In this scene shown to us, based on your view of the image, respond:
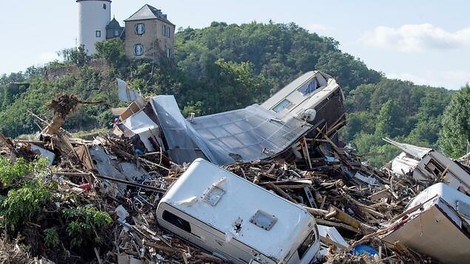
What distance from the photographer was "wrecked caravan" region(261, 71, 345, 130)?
13.0 m

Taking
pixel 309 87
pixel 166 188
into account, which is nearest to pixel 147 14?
pixel 309 87

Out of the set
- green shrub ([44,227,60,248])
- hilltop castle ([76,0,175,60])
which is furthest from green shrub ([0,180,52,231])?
hilltop castle ([76,0,175,60])

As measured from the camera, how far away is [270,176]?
8727 mm

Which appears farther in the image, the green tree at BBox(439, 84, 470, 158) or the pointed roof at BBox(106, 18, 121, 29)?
the pointed roof at BBox(106, 18, 121, 29)

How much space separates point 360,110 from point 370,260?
77192mm

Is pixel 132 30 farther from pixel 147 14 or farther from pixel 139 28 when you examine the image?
pixel 147 14

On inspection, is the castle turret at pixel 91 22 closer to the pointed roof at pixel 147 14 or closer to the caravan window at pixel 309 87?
the pointed roof at pixel 147 14

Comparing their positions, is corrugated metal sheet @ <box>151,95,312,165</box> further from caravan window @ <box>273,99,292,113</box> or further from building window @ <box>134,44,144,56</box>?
building window @ <box>134,44,144,56</box>

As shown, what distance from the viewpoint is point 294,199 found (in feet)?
27.4

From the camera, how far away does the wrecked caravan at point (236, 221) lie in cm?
638

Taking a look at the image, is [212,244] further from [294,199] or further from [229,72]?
[229,72]

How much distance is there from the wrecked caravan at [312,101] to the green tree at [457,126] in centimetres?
1545

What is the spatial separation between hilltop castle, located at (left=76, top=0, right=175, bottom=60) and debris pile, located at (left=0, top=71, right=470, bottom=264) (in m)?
42.3

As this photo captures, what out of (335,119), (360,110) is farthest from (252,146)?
(360,110)
